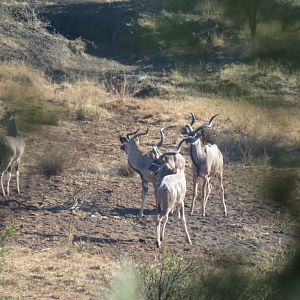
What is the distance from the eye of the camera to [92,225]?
10.4 meters

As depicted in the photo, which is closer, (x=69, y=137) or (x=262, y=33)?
(x=262, y=33)

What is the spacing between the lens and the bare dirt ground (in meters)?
8.20

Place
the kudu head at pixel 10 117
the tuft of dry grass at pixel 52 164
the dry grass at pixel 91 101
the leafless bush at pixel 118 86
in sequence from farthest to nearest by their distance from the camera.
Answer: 1. the leafless bush at pixel 118 86
2. the dry grass at pixel 91 101
3. the tuft of dry grass at pixel 52 164
4. the kudu head at pixel 10 117

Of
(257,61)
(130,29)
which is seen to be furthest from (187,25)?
(130,29)

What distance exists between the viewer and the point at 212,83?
2166mm

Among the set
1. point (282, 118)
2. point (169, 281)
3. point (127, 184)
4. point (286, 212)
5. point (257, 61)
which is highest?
point (257, 61)

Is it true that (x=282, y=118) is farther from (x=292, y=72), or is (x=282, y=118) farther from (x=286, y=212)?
(x=286, y=212)

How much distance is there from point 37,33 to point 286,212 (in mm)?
22345

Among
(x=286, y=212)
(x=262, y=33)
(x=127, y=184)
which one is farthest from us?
(x=127, y=184)

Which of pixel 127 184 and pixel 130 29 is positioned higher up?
pixel 130 29

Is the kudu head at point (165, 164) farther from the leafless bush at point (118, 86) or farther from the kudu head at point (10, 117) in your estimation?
the leafless bush at point (118, 86)

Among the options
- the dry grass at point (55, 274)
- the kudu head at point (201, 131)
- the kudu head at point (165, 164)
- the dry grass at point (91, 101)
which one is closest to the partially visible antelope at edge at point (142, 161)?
the kudu head at point (165, 164)

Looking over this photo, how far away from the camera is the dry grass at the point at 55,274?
7590 millimetres

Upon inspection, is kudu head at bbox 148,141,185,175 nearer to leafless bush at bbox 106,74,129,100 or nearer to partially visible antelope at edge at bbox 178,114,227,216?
partially visible antelope at edge at bbox 178,114,227,216
